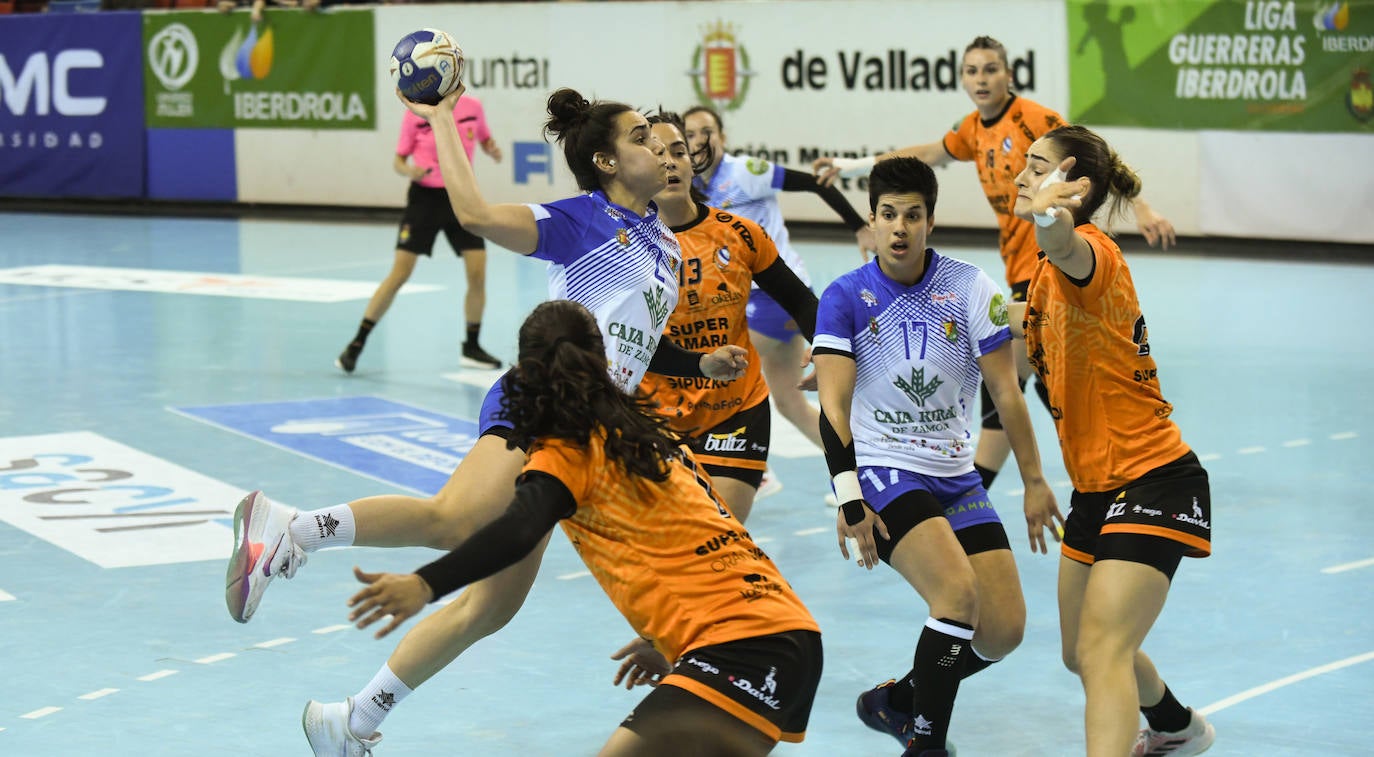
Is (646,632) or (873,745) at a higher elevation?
(646,632)

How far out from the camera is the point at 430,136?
42.2 ft

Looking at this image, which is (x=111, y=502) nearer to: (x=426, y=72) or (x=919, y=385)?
(x=426, y=72)

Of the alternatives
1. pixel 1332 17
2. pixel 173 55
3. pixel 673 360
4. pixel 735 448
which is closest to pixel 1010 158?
pixel 735 448

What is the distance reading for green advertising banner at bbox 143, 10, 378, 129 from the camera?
907 inches

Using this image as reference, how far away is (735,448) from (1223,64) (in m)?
13.3

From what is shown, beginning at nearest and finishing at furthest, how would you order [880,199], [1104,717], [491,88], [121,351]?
[1104,717], [880,199], [121,351], [491,88]

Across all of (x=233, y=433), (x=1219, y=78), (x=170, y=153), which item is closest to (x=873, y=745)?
(x=233, y=433)

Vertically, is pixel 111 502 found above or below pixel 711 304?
below

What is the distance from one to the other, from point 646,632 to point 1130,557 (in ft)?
4.69

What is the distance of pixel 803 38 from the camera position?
20.2m

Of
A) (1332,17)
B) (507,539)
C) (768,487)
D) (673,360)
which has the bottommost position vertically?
(768,487)

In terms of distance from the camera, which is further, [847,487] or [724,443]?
[724,443]

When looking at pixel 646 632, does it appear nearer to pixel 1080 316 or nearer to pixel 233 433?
pixel 1080 316

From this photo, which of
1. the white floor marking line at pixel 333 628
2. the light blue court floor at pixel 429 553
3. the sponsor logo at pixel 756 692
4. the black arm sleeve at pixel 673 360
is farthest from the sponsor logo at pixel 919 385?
the white floor marking line at pixel 333 628
